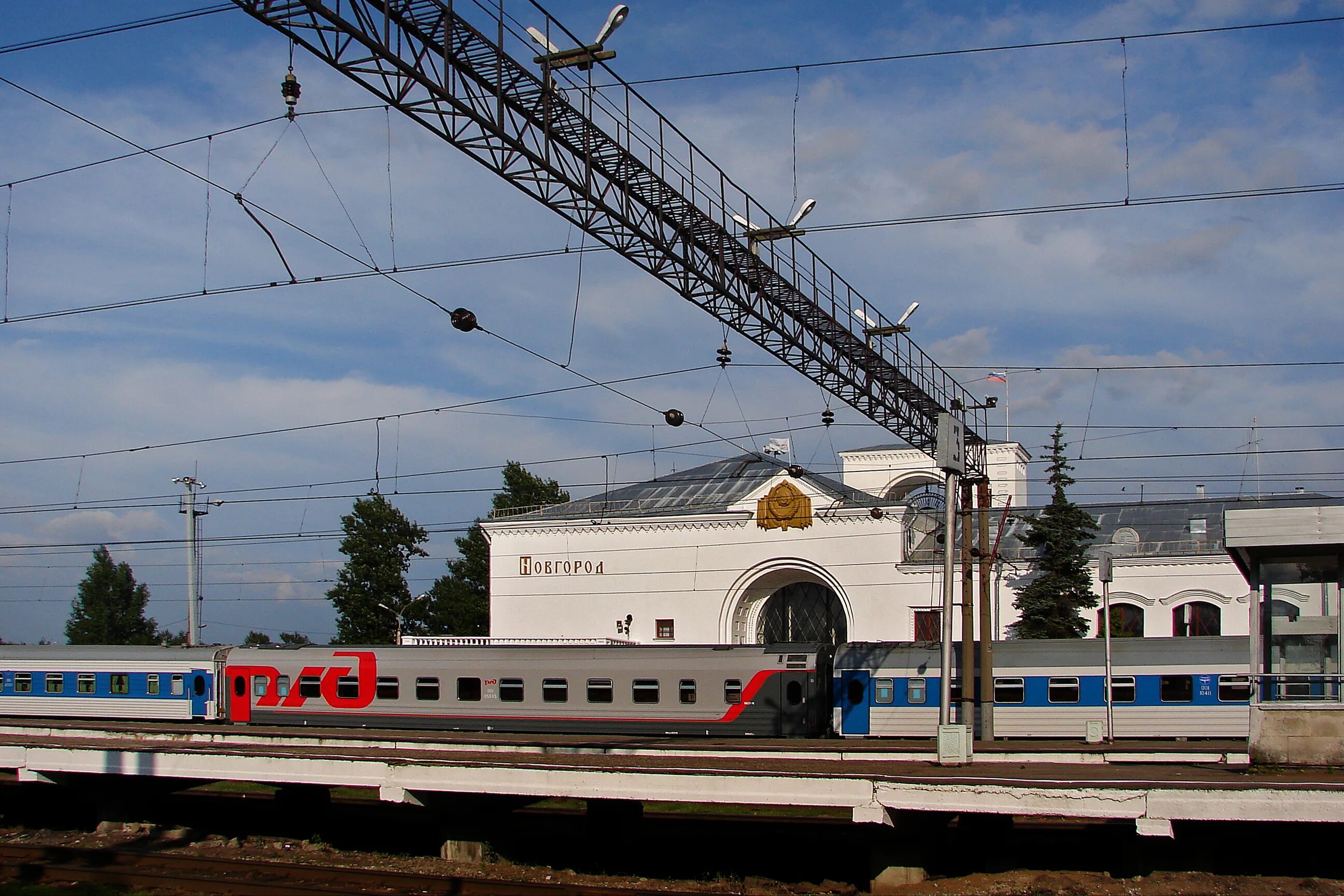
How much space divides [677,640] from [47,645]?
24.0m

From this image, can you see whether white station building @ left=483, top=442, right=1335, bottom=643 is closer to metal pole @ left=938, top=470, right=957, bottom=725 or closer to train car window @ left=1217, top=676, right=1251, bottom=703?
train car window @ left=1217, top=676, right=1251, bottom=703

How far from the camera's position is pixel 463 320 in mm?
17312

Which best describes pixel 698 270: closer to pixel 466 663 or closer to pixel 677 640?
pixel 466 663

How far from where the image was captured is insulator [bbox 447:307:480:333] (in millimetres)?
17266

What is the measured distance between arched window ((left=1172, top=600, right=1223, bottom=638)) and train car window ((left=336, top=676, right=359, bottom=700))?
97.7 ft

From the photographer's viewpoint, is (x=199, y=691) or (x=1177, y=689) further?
(x=199, y=691)

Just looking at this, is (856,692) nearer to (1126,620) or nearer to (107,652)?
(1126,620)

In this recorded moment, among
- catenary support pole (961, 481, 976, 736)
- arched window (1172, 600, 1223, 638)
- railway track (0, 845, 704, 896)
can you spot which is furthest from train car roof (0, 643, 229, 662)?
arched window (1172, 600, 1223, 638)

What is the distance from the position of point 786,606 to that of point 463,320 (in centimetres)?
3661

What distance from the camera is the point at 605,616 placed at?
5228 centimetres

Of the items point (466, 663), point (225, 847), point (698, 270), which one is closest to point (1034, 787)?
point (698, 270)

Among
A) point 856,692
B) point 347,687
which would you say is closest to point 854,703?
point 856,692

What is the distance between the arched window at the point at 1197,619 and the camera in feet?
144

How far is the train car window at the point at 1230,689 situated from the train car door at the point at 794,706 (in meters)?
9.80
